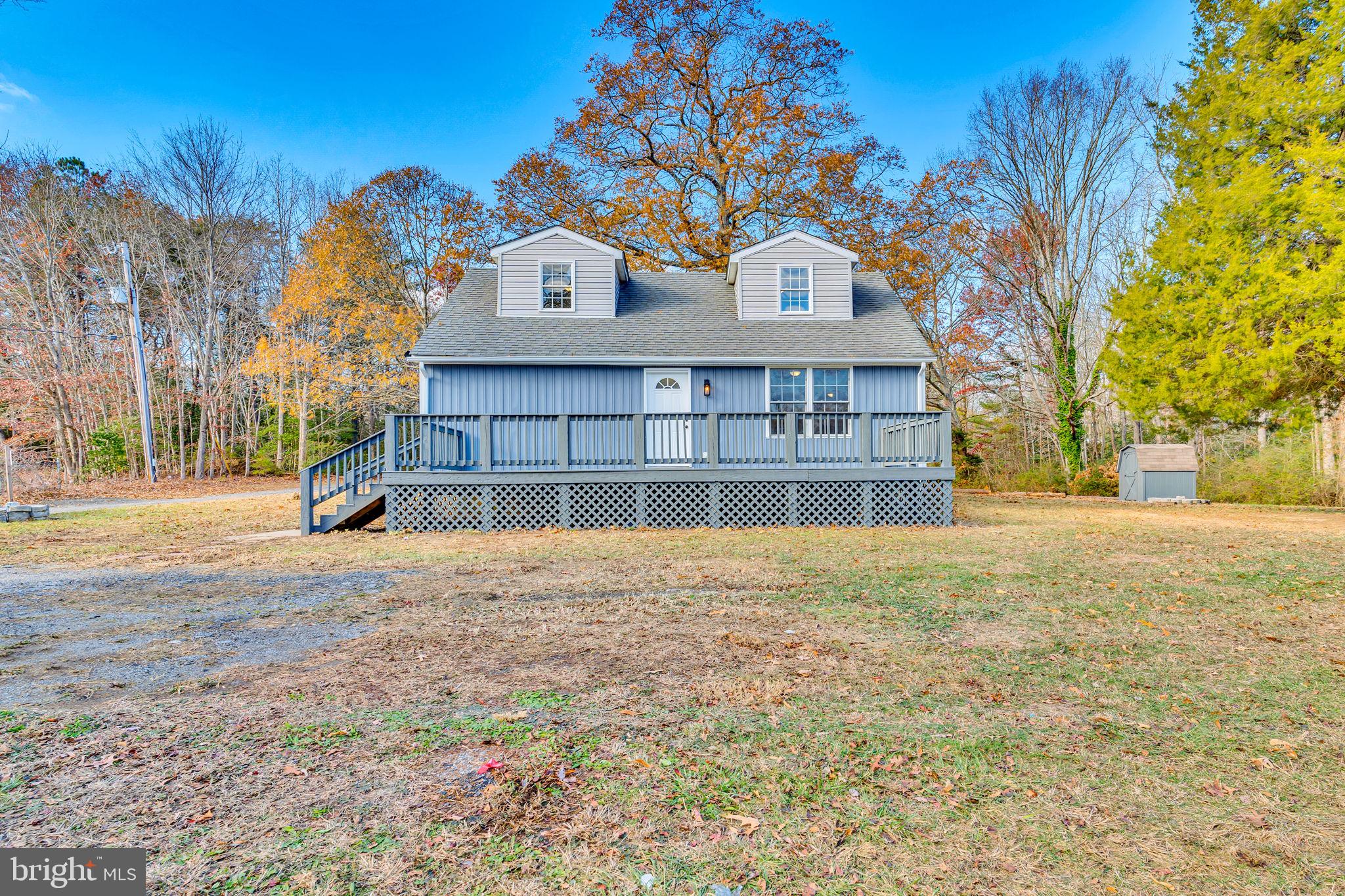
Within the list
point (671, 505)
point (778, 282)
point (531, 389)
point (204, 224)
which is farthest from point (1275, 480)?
point (204, 224)

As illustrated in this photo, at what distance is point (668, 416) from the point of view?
429 inches

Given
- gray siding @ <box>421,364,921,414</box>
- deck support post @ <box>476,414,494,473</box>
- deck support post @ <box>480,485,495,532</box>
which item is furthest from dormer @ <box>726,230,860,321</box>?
deck support post @ <box>480,485,495,532</box>

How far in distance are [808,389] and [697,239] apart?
9.56 metres

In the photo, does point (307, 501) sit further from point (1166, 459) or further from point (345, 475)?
point (1166, 459)

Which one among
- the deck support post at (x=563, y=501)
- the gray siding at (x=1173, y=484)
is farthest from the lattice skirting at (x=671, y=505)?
the gray siding at (x=1173, y=484)

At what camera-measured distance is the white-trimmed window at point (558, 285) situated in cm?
1407

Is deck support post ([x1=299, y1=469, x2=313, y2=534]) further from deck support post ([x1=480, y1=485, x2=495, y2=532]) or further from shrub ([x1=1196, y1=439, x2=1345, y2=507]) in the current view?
shrub ([x1=1196, y1=439, x2=1345, y2=507])

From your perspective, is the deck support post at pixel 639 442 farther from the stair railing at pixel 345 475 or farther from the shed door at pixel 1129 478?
the shed door at pixel 1129 478

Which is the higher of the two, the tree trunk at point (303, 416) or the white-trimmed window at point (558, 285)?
the white-trimmed window at point (558, 285)

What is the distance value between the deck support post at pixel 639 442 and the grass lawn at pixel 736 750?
17.0 feet

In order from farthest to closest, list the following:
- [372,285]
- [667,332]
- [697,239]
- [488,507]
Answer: [372,285] → [697,239] → [667,332] → [488,507]

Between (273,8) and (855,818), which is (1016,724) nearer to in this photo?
(855,818)

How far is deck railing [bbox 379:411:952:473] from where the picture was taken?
10500 mm

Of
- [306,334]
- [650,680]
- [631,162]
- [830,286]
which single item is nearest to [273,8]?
[306,334]
